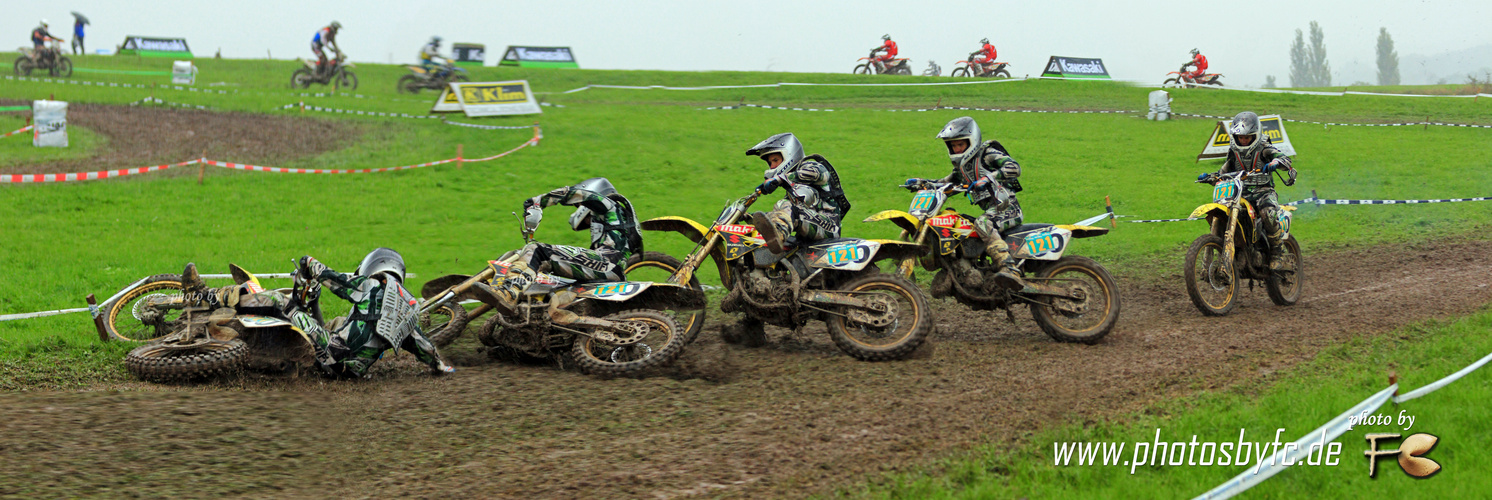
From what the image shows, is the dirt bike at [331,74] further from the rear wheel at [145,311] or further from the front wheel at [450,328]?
the front wheel at [450,328]

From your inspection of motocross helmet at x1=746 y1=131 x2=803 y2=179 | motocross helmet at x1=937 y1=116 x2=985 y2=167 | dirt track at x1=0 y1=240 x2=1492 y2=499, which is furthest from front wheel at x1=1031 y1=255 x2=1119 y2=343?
motocross helmet at x1=746 y1=131 x2=803 y2=179

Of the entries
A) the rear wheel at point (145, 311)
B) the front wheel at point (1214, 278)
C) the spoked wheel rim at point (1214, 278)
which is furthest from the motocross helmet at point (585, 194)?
the spoked wheel rim at point (1214, 278)

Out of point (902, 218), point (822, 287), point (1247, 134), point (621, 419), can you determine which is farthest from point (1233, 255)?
point (621, 419)

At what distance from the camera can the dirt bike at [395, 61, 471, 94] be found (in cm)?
3164

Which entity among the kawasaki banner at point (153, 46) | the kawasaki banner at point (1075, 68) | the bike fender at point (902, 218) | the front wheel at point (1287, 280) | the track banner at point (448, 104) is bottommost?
the front wheel at point (1287, 280)

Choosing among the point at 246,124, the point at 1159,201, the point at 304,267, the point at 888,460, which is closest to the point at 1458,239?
the point at 1159,201

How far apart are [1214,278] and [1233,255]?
0.28 m

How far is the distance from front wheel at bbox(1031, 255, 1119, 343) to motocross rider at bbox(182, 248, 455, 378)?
4958mm

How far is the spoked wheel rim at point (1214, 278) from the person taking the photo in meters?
9.48

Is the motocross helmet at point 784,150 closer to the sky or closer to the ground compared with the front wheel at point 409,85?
closer to the ground

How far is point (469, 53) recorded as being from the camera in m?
42.2

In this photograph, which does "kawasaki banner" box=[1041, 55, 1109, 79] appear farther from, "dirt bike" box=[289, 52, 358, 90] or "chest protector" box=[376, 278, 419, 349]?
"chest protector" box=[376, 278, 419, 349]

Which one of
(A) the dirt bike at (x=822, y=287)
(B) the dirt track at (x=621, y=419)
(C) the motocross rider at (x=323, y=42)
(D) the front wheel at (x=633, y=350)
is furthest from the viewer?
(C) the motocross rider at (x=323, y=42)

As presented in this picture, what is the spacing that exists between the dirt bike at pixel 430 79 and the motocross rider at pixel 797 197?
2547 cm
